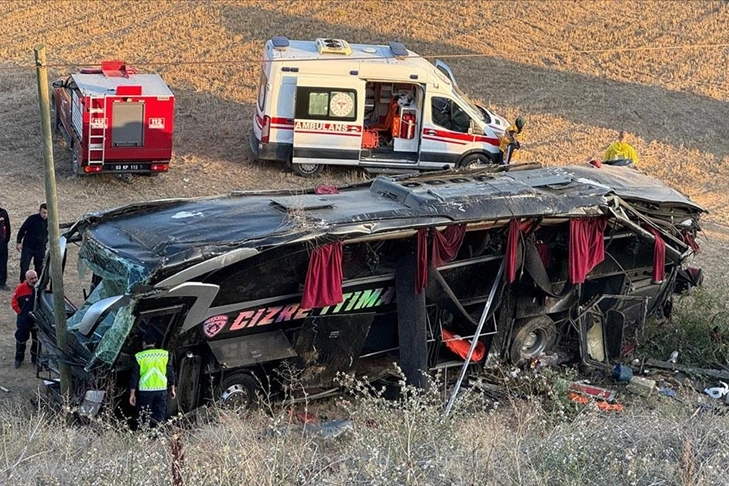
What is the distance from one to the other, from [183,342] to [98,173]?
29.2ft

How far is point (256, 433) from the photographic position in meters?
8.74

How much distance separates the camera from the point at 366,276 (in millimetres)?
10672

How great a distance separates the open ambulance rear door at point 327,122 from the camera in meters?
18.2

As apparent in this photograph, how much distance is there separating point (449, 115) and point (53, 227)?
10.4 metres

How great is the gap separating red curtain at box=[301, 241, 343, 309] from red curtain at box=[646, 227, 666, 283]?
409 centimetres

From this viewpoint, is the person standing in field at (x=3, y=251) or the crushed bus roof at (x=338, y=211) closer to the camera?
the crushed bus roof at (x=338, y=211)

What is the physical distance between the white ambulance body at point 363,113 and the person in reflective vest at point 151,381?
9328mm

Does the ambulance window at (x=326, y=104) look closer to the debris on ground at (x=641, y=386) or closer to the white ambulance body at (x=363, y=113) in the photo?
the white ambulance body at (x=363, y=113)

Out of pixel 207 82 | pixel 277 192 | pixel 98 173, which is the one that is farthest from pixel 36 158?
pixel 277 192

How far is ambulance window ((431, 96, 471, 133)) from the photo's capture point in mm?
18750

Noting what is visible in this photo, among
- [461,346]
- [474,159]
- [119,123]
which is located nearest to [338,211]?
[461,346]

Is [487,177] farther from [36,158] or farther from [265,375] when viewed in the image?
[36,158]

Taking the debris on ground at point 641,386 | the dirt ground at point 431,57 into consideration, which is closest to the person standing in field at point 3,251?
the dirt ground at point 431,57

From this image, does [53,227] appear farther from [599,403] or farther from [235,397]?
[599,403]
